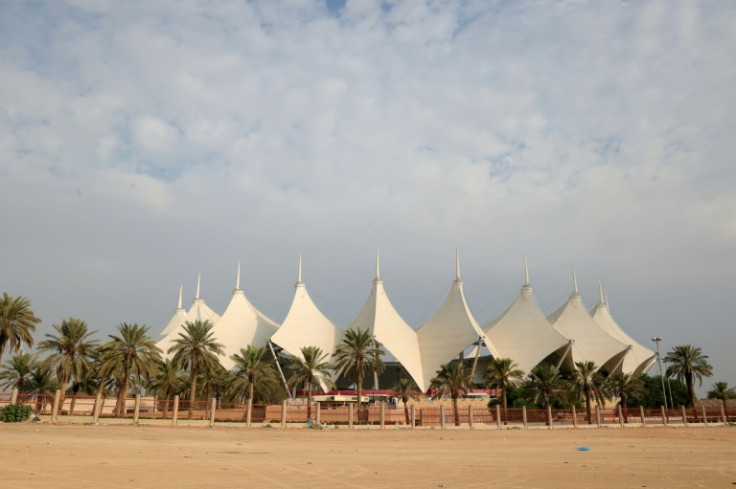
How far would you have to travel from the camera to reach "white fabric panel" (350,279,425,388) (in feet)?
213

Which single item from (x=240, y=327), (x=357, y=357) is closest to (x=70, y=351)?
(x=357, y=357)

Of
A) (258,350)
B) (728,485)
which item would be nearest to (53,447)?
(728,485)

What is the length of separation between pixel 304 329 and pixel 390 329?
921 centimetres

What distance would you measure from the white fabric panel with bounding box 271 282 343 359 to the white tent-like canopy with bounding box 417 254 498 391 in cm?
973

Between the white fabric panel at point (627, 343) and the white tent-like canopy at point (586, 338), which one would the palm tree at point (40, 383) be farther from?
the white fabric panel at point (627, 343)

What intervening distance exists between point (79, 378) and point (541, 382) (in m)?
34.0

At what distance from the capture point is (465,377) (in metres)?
45.6

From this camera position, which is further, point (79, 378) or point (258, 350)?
point (258, 350)

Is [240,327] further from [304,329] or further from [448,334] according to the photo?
[448,334]

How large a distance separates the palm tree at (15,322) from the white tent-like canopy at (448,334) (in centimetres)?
3888

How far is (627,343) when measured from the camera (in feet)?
254

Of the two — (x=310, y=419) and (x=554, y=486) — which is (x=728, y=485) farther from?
(x=310, y=419)

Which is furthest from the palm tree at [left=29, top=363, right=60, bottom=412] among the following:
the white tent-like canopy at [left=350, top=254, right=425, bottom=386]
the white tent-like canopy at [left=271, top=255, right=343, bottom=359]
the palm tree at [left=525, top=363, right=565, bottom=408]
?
the palm tree at [left=525, top=363, right=565, bottom=408]

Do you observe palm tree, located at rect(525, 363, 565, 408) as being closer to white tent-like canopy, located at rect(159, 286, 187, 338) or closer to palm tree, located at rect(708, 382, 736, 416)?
palm tree, located at rect(708, 382, 736, 416)
